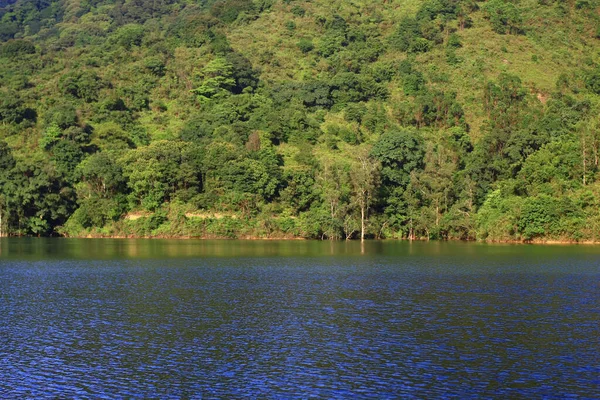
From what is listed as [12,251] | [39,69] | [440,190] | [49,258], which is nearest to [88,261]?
[49,258]

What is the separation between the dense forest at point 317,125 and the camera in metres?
99.2

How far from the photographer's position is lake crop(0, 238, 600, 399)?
25312 mm

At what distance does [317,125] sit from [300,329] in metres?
91.2

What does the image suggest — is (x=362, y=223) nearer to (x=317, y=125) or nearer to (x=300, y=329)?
(x=317, y=125)

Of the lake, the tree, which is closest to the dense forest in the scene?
the tree

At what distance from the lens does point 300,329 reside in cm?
3441

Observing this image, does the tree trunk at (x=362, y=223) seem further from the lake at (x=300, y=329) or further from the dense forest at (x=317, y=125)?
the lake at (x=300, y=329)

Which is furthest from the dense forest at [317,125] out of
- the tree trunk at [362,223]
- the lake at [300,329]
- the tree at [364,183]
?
the lake at [300,329]

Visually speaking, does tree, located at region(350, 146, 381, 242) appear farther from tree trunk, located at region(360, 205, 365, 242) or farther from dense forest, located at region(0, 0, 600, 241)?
dense forest, located at region(0, 0, 600, 241)

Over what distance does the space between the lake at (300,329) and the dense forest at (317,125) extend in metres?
36.2

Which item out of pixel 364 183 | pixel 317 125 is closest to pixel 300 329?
pixel 364 183

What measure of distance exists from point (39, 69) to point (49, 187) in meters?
54.8

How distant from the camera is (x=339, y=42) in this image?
154m

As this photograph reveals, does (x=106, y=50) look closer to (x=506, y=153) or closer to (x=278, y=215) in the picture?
(x=278, y=215)
